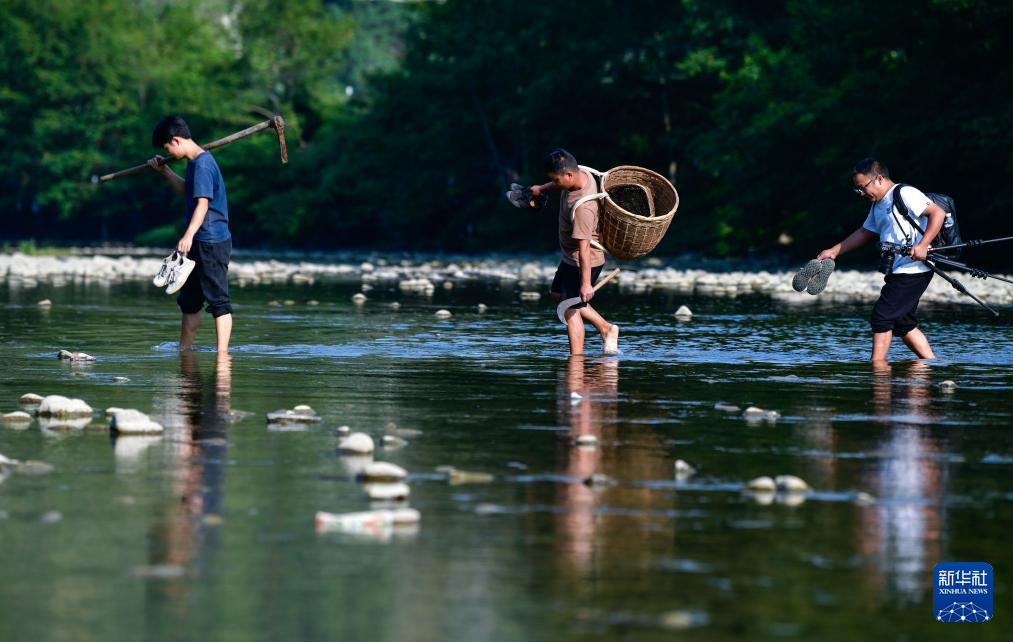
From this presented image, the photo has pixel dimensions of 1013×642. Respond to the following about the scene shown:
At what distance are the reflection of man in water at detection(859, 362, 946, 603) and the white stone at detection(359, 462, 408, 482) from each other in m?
1.98

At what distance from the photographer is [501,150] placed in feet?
211

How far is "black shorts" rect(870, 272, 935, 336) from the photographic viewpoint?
13.4m

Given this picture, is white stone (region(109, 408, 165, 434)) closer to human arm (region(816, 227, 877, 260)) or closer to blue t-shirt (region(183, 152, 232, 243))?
blue t-shirt (region(183, 152, 232, 243))

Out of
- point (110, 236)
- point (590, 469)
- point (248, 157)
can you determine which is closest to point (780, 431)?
point (590, 469)

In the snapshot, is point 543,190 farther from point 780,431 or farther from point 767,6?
point 767,6

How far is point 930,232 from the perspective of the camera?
42.7 feet

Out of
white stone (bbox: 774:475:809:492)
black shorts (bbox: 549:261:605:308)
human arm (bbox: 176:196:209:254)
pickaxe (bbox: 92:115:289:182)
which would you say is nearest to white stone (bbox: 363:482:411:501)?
white stone (bbox: 774:475:809:492)

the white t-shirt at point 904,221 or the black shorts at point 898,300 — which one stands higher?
the white t-shirt at point 904,221

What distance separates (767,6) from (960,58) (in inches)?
658

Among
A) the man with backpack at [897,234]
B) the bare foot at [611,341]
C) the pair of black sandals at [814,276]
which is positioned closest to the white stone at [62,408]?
the bare foot at [611,341]

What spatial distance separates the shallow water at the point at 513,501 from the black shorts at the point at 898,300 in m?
0.38

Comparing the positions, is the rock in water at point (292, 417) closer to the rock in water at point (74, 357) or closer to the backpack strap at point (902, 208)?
the rock in water at point (74, 357)

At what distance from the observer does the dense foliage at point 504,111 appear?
1362 inches

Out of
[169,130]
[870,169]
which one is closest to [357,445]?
[169,130]
